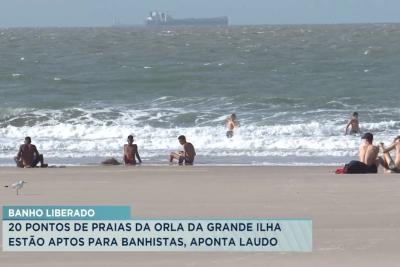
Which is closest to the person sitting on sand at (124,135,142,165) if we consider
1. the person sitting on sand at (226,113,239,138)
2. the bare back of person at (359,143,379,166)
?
the bare back of person at (359,143,379,166)

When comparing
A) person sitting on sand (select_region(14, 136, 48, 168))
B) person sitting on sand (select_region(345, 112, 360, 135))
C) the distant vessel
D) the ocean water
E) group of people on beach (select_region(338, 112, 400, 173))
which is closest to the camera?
group of people on beach (select_region(338, 112, 400, 173))

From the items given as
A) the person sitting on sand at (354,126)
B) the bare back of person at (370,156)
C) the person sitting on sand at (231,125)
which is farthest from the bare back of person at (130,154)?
the person sitting on sand at (354,126)

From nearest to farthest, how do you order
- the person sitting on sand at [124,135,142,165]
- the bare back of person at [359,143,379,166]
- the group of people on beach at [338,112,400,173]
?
the group of people on beach at [338,112,400,173], the bare back of person at [359,143,379,166], the person sitting on sand at [124,135,142,165]

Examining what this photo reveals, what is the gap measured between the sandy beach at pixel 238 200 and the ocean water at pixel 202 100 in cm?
278

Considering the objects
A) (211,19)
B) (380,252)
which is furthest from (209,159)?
(211,19)

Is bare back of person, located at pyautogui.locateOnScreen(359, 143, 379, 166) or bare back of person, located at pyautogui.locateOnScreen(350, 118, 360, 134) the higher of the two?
bare back of person, located at pyautogui.locateOnScreen(350, 118, 360, 134)

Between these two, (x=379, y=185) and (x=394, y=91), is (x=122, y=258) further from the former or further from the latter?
(x=394, y=91)

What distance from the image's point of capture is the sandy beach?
27.4 ft
